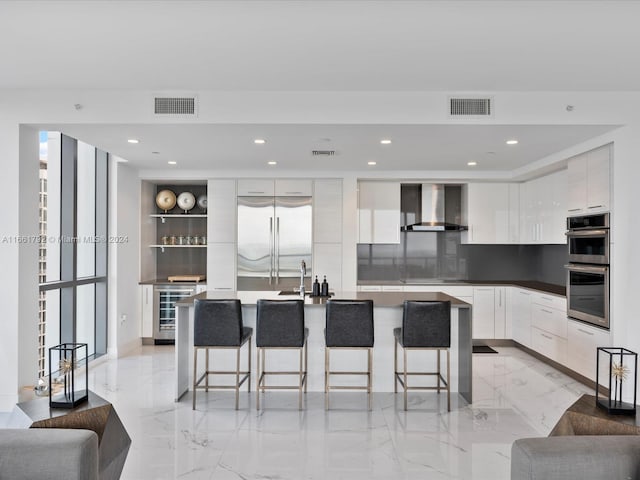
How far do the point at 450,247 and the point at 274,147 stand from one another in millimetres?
3548

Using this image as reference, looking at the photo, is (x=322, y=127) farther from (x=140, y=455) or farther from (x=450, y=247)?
(x=450, y=247)

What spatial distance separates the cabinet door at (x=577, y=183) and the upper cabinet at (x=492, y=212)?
175 centimetres

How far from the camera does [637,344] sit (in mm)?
3621

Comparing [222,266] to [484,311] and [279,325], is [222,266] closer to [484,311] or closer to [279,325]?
[279,325]

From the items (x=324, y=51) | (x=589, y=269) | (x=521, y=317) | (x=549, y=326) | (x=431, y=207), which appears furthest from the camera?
(x=431, y=207)

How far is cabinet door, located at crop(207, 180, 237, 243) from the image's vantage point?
6.14m

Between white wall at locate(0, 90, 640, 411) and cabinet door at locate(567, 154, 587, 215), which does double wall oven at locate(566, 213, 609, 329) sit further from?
white wall at locate(0, 90, 640, 411)

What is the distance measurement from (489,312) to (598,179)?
262 centimetres

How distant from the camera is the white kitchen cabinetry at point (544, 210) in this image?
5.48 metres

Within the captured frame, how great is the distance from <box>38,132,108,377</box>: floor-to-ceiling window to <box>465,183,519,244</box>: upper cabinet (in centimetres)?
496

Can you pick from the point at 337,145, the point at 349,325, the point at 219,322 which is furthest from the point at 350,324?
the point at 337,145

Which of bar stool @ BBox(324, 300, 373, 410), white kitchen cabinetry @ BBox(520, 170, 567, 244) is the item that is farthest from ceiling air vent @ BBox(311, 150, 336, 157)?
white kitchen cabinetry @ BBox(520, 170, 567, 244)

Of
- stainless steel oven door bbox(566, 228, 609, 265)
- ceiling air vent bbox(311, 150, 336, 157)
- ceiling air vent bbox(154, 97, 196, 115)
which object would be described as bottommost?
stainless steel oven door bbox(566, 228, 609, 265)

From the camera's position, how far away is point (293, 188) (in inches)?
241
